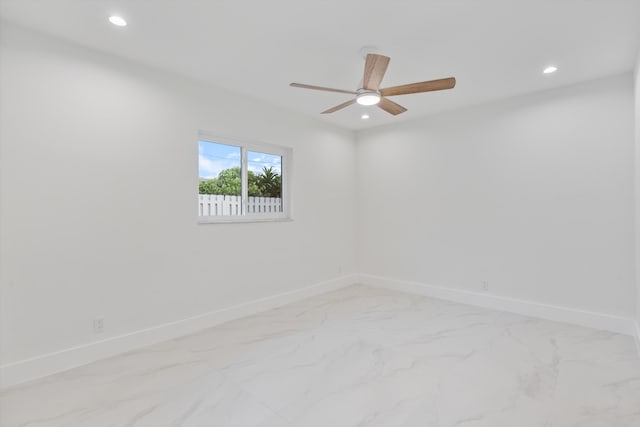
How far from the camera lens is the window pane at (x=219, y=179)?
11.0 feet

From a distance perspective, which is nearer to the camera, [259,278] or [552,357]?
[552,357]

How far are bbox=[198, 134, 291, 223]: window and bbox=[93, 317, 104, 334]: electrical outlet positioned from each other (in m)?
1.20

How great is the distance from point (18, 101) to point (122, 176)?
0.78 m

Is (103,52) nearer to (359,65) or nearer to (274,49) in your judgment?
(274,49)

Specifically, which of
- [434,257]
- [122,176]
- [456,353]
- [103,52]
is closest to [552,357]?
[456,353]

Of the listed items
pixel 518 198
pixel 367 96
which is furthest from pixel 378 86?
pixel 518 198

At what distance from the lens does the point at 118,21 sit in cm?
214

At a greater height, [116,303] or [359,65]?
[359,65]

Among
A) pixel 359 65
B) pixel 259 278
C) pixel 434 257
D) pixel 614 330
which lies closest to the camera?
pixel 359 65

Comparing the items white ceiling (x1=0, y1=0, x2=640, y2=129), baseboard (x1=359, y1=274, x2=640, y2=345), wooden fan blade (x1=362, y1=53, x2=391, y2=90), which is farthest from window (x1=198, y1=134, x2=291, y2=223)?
baseboard (x1=359, y1=274, x2=640, y2=345)

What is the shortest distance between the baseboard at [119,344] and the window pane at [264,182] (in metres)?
1.10

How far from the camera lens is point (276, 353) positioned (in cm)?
263

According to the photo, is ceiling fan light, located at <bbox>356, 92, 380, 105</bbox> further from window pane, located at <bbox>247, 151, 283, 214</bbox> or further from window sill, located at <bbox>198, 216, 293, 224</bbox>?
window sill, located at <bbox>198, 216, 293, 224</bbox>

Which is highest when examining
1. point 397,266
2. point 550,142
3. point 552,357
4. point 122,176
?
point 550,142
